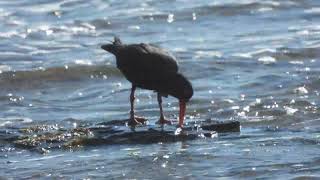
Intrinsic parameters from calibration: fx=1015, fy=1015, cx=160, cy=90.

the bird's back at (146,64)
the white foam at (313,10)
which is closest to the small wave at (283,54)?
→ the white foam at (313,10)

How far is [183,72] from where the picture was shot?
11141mm

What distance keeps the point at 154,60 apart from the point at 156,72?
103 millimetres

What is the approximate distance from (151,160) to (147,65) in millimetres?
1623

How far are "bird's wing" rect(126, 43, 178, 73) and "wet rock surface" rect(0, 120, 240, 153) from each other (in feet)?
1.93

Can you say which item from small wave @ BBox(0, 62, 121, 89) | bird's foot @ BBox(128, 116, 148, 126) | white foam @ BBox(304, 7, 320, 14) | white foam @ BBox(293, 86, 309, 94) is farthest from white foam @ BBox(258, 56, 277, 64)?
bird's foot @ BBox(128, 116, 148, 126)

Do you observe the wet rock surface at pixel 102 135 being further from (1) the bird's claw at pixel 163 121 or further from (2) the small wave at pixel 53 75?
(2) the small wave at pixel 53 75

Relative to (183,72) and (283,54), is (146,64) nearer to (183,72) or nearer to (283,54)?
(183,72)

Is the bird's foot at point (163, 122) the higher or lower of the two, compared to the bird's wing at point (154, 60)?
lower

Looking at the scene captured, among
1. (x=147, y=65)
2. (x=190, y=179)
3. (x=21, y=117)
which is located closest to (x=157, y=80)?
(x=147, y=65)

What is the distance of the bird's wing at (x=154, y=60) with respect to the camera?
825 cm

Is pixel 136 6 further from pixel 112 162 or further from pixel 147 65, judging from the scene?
pixel 112 162

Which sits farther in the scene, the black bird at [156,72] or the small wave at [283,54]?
the small wave at [283,54]

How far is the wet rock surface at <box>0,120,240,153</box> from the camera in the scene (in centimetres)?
727

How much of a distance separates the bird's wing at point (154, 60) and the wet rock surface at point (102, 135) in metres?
0.59
